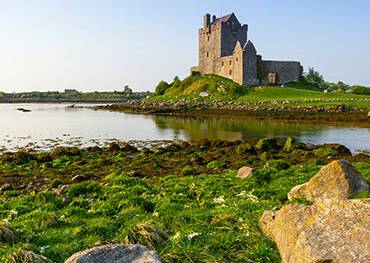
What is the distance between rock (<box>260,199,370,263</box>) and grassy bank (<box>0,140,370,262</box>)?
1.68 feet

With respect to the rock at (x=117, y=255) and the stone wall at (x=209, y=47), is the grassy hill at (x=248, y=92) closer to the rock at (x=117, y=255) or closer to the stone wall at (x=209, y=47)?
the stone wall at (x=209, y=47)

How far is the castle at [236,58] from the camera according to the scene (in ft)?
283

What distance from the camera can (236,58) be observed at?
288 ft

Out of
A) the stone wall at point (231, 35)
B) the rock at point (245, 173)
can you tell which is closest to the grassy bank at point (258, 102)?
the stone wall at point (231, 35)

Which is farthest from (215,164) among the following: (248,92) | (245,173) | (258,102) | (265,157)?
(248,92)

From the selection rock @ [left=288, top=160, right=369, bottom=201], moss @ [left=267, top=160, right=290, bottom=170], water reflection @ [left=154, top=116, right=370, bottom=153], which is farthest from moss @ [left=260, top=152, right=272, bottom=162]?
rock @ [left=288, top=160, right=369, bottom=201]

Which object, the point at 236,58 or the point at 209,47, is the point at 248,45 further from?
the point at 209,47

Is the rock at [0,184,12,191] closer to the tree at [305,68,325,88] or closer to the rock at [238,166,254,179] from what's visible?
the rock at [238,166,254,179]

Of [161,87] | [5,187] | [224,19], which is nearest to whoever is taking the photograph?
[5,187]

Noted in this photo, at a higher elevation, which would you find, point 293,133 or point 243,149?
point 243,149

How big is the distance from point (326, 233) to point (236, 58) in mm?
84825

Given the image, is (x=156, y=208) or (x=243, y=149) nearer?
(x=156, y=208)

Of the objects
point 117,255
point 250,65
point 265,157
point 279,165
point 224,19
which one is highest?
point 224,19

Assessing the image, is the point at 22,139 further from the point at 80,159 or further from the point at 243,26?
the point at 243,26
